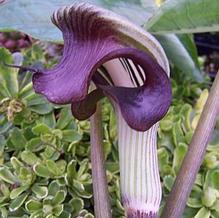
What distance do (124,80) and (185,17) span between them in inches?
2.8

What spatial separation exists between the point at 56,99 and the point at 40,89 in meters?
0.02

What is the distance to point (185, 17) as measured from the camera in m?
0.45

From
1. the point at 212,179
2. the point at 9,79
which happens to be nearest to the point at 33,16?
the point at 9,79

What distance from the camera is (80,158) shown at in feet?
2.02

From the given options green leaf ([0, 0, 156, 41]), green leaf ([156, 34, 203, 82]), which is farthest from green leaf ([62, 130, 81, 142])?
green leaf ([156, 34, 203, 82])

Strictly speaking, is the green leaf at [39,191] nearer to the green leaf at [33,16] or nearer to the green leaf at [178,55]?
the green leaf at [33,16]

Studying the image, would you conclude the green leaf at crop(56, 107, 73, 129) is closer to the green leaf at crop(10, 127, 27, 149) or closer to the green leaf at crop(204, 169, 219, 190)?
the green leaf at crop(10, 127, 27, 149)

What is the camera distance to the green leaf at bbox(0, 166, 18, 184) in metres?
0.57

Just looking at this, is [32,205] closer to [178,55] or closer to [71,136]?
[71,136]

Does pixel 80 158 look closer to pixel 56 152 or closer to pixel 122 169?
pixel 56 152

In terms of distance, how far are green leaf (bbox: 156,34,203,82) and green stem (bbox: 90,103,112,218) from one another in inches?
11.7

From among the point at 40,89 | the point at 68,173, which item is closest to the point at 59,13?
the point at 40,89

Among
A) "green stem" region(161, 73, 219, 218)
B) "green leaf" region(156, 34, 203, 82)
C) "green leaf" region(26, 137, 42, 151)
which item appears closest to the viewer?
"green stem" region(161, 73, 219, 218)

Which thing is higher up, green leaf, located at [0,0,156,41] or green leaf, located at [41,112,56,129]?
green leaf, located at [0,0,156,41]
